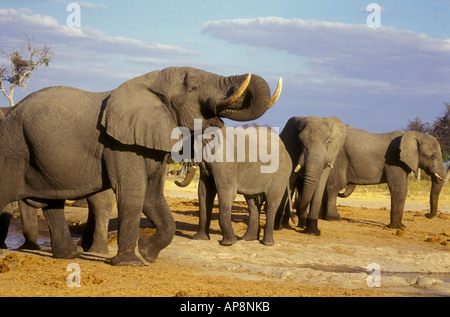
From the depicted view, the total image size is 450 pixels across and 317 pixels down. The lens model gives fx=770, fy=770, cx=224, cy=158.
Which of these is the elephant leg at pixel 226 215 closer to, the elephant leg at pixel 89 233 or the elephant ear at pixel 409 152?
the elephant leg at pixel 89 233

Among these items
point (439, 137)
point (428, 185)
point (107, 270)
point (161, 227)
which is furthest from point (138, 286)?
point (439, 137)

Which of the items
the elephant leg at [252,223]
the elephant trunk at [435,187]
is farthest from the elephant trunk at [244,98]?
the elephant trunk at [435,187]

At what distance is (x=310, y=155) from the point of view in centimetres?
1446

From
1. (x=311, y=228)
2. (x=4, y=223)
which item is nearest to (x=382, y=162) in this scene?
(x=311, y=228)

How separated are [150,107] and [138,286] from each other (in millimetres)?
2143

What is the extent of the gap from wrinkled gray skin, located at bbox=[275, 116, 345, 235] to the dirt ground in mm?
427

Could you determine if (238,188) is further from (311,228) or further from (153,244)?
(153,244)

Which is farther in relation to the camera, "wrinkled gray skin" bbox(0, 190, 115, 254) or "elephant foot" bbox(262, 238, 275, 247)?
"elephant foot" bbox(262, 238, 275, 247)

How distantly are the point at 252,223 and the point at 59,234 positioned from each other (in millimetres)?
4006

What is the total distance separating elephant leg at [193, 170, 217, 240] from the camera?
12141 millimetres

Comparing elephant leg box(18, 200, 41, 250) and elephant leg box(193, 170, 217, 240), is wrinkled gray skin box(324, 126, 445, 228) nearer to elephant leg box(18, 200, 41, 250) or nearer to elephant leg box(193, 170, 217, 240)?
elephant leg box(193, 170, 217, 240)

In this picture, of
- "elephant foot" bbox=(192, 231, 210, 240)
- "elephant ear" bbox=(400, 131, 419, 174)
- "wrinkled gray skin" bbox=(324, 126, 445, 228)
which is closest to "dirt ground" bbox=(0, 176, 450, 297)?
"elephant foot" bbox=(192, 231, 210, 240)

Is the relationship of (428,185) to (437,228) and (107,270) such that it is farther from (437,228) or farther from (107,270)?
(107,270)

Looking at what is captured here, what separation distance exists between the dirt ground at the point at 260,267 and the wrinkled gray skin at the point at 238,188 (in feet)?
1.01
